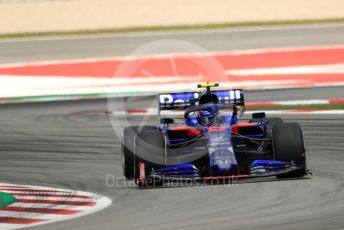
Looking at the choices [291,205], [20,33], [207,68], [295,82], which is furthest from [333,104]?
[20,33]

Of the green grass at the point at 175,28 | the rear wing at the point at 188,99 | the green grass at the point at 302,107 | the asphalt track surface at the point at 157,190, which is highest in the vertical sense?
the green grass at the point at 175,28

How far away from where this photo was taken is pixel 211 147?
11789 millimetres

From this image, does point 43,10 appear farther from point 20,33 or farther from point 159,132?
point 159,132

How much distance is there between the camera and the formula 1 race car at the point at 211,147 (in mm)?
11688

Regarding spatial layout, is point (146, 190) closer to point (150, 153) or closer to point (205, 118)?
point (150, 153)

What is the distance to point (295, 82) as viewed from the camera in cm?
2433

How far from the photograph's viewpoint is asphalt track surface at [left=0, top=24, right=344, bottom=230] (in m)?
9.62

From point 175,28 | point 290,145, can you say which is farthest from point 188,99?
point 175,28

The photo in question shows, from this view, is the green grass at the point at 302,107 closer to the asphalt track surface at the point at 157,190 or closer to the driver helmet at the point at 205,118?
the asphalt track surface at the point at 157,190

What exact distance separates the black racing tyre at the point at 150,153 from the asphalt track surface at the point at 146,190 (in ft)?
0.63

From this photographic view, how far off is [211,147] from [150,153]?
74cm

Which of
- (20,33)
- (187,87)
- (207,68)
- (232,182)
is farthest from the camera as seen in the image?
(20,33)

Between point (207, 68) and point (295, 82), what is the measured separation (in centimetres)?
419

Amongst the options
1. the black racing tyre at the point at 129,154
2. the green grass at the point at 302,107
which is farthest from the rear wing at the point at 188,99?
the green grass at the point at 302,107
